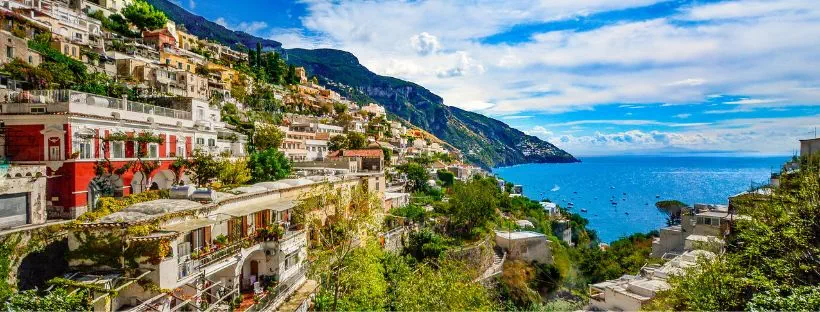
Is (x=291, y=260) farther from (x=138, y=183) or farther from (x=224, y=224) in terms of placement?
(x=138, y=183)

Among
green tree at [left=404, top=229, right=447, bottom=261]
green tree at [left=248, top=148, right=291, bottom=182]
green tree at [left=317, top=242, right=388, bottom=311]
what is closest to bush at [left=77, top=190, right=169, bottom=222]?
green tree at [left=317, top=242, right=388, bottom=311]

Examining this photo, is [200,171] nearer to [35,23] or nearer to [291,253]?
[291,253]

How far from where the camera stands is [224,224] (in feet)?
64.8

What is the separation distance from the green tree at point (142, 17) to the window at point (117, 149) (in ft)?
222

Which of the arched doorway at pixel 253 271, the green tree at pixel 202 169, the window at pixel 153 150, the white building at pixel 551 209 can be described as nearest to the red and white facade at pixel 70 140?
the window at pixel 153 150

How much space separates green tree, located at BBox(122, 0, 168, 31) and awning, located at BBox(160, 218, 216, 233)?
7618cm

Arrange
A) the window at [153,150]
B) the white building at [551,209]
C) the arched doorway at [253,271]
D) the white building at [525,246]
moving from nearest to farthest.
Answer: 1. the arched doorway at [253,271]
2. the window at [153,150]
3. the white building at [525,246]
4. the white building at [551,209]

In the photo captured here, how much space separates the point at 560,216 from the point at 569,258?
80.1ft

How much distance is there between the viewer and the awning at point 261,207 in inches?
795

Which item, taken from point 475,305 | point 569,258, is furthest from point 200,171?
point 569,258

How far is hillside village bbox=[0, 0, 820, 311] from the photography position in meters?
14.4

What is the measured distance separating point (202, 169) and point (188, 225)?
39.7 ft

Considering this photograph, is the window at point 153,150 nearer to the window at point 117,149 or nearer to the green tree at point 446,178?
the window at point 117,149

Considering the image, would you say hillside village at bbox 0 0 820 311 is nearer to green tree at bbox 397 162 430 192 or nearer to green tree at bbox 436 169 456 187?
green tree at bbox 397 162 430 192
